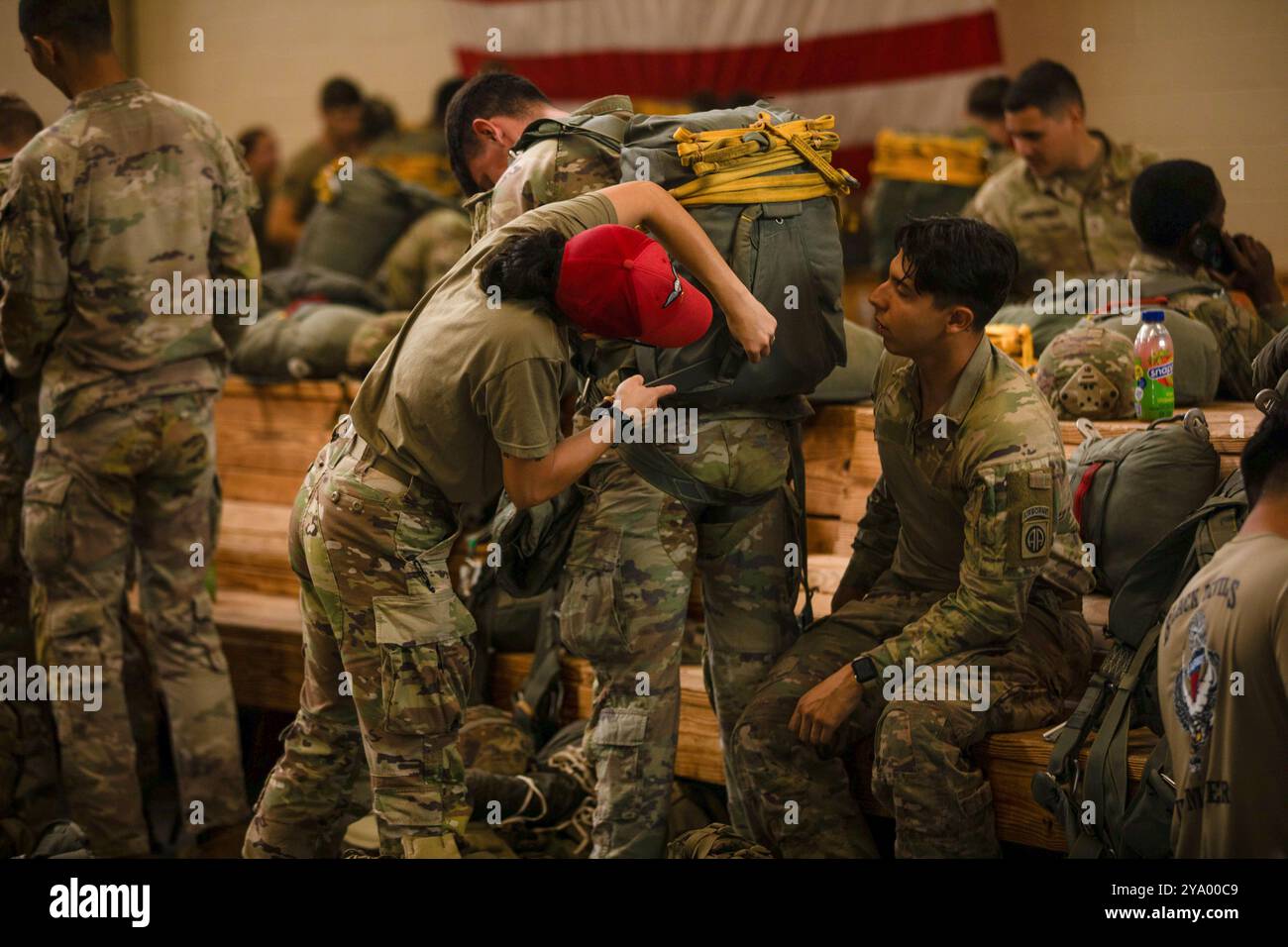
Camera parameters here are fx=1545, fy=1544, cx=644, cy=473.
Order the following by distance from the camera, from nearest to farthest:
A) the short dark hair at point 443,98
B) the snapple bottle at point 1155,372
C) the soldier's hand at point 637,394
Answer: the soldier's hand at point 637,394 → the snapple bottle at point 1155,372 → the short dark hair at point 443,98

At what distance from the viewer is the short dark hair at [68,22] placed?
11.7ft

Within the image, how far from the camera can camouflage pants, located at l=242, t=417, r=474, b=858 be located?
8.82 feet

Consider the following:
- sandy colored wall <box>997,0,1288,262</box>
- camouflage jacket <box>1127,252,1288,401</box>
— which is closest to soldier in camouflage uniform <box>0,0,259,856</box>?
camouflage jacket <box>1127,252,1288,401</box>

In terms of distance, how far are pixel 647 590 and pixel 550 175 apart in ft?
2.61

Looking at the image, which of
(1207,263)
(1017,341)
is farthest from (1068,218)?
(1207,263)

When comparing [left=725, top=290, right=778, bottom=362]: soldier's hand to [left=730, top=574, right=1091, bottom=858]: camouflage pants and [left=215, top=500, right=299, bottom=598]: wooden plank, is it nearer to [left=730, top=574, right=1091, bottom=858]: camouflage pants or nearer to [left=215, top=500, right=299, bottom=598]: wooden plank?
[left=730, top=574, right=1091, bottom=858]: camouflage pants

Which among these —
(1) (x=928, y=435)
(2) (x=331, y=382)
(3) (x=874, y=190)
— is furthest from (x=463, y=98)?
(3) (x=874, y=190)

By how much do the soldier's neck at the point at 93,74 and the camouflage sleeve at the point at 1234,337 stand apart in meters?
2.61

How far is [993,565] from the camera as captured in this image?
2.78 m

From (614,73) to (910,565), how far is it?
5.10 m

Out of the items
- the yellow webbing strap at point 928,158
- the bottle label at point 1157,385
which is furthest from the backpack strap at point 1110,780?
the yellow webbing strap at point 928,158

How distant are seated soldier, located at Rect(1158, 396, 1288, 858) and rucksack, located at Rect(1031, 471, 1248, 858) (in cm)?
26

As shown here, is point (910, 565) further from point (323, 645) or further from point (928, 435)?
point (323, 645)

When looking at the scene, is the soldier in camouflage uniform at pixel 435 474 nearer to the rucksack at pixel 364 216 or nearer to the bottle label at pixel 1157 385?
the bottle label at pixel 1157 385
